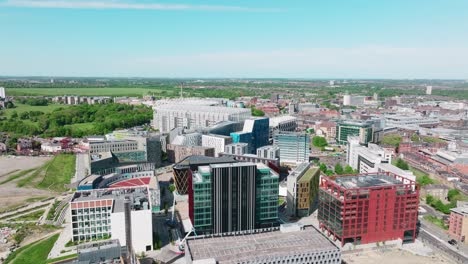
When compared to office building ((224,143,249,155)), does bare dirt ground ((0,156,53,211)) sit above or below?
below

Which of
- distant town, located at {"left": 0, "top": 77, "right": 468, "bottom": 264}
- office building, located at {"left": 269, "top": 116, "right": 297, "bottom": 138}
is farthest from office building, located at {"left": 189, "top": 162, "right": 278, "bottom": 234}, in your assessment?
office building, located at {"left": 269, "top": 116, "right": 297, "bottom": 138}

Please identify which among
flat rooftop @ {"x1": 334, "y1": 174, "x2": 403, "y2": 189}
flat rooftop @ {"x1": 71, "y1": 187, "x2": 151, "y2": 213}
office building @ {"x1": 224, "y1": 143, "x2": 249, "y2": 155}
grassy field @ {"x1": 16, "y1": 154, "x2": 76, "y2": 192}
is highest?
flat rooftop @ {"x1": 334, "y1": 174, "x2": 403, "y2": 189}

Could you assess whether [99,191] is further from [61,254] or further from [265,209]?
[265,209]

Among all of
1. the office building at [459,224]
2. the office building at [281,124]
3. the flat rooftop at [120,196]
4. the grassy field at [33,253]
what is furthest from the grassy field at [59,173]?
the office building at [459,224]

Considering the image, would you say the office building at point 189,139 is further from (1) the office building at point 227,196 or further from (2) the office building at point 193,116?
(1) the office building at point 227,196

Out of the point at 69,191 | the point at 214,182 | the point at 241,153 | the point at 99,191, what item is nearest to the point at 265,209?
the point at 214,182

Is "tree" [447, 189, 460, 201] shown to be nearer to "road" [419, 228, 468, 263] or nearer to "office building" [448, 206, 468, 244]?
"office building" [448, 206, 468, 244]

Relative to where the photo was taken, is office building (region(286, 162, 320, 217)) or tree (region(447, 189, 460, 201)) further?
tree (region(447, 189, 460, 201))
